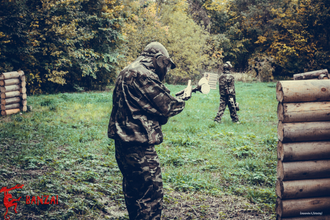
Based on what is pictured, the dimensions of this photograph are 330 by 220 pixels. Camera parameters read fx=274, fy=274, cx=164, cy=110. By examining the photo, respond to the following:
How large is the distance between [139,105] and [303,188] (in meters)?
2.68

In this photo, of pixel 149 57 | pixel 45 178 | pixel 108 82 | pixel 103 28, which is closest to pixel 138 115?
pixel 149 57

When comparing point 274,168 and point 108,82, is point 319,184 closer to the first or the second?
point 274,168

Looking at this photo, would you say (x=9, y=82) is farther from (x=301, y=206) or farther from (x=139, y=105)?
(x=301, y=206)

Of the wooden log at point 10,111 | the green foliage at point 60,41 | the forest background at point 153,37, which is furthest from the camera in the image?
the forest background at point 153,37

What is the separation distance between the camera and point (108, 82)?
23672 mm

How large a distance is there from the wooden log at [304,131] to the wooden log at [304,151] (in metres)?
0.07

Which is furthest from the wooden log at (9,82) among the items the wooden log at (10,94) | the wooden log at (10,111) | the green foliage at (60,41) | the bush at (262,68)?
the bush at (262,68)

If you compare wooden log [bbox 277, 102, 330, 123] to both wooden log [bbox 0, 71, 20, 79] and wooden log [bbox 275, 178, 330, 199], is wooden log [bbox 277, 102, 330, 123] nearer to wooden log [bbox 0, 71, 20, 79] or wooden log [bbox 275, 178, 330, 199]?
wooden log [bbox 275, 178, 330, 199]

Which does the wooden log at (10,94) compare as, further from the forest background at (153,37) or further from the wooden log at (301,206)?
the wooden log at (301,206)

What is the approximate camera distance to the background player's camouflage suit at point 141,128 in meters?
3.44

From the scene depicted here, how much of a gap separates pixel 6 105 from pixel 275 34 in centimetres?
3028

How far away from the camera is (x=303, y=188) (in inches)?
157

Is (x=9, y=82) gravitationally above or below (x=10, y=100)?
above

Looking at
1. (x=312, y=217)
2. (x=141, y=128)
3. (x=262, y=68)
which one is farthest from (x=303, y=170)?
(x=262, y=68)
